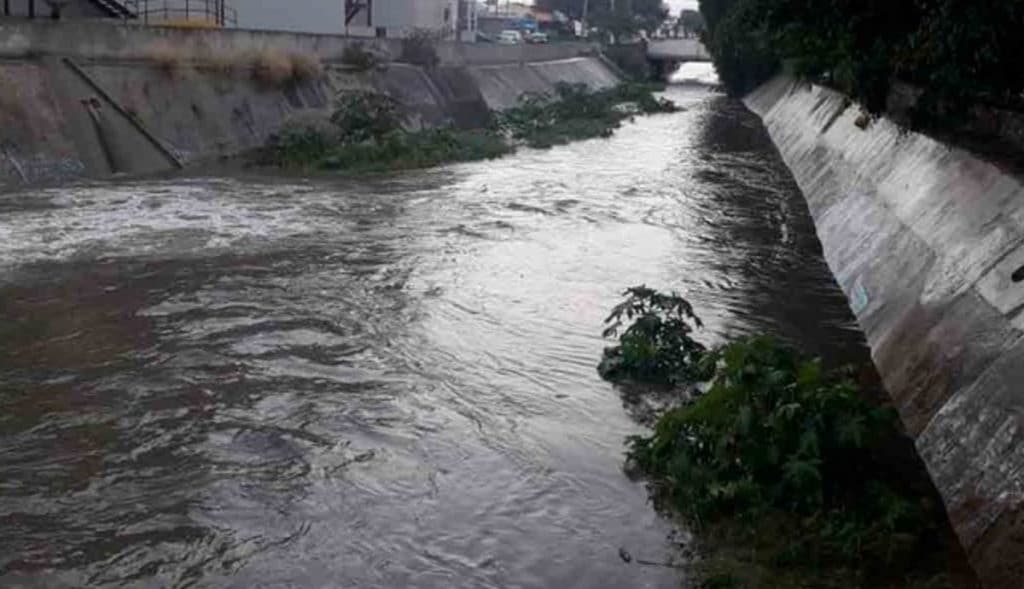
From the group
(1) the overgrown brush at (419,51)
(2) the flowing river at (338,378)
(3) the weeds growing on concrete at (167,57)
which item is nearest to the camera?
(2) the flowing river at (338,378)

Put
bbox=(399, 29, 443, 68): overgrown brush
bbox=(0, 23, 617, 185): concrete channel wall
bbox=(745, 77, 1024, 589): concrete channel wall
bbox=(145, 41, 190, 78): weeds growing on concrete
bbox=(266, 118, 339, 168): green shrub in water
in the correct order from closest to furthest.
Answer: bbox=(745, 77, 1024, 589): concrete channel wall, bbox=(0, 23, 617, 185): concrete channel wall, bbox=(145, 41, 190, 78): weeds growing on concrete, bbox=(266, 118, 339, 168): green shrub in water, bbox=(399, 29, 443, 68): overgrown brush

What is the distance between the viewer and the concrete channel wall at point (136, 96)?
21984mm

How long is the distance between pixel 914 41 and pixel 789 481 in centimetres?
527

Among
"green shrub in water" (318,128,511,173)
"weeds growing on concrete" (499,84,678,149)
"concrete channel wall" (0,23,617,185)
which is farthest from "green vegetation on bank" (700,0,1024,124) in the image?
"weeds growing on concrete" (499,84,678,149)

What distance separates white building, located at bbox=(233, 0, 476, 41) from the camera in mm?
40625

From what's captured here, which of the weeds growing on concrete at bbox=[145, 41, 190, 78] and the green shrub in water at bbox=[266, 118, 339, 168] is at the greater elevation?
the weeds growing on concrete at bbox=[145, 41, 190, 78]

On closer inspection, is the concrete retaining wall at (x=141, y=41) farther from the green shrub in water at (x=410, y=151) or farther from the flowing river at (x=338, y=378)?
the green shrub in water at (x=410, y=151)

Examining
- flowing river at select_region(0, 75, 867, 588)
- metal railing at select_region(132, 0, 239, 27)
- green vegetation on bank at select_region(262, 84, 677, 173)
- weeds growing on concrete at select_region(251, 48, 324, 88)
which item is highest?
metal railing at select_region(132, 0, 239, 27)

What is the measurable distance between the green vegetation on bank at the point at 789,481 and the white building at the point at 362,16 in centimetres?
3427

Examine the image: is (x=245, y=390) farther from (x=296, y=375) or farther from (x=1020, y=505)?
(x=1020, y=505)

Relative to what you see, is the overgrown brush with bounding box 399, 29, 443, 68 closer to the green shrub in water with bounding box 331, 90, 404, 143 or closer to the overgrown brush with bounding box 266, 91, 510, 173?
the overgrown brush with bounding box 266, 91, 510, 173

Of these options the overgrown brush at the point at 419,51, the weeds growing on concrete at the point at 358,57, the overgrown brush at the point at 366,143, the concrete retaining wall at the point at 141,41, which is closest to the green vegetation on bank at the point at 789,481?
the concrete retaining wall at the point at 141,41

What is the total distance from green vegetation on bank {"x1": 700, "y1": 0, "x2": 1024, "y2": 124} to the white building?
2866cm

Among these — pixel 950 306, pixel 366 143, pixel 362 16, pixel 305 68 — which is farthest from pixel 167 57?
pixel 362 16
